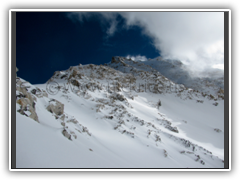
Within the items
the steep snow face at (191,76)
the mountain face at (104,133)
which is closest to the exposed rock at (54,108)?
the mountain face at (104,133)

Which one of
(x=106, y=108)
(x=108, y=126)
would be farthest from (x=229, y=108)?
(x=106, y=108)

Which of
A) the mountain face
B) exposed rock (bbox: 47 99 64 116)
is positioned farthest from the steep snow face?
exposed rock (bbox: 47 99 64 116)

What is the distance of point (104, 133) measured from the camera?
1035 centimetres

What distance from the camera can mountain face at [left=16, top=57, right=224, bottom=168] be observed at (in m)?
4.03

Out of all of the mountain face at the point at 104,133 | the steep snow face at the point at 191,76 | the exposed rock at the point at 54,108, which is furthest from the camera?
the steep snow face at the point at 191,76

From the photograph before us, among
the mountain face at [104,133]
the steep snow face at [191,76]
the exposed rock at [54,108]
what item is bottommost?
the mountain face at [104,133]

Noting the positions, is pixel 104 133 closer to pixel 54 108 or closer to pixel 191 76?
pixel 54 108

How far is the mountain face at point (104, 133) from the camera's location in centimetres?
403

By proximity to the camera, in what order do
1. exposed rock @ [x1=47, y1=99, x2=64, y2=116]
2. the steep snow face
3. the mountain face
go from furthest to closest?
the steep snow face
exposed rock @ [x1=47, y1=99, x2=64, y2=116]
the mountain face

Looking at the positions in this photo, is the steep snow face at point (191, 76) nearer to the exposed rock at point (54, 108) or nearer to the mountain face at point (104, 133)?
the mountain face at point (104, 133)

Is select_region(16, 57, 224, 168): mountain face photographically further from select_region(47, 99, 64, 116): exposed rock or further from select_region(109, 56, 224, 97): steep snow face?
select_region(109, 56, 224, 97): steep snow face
